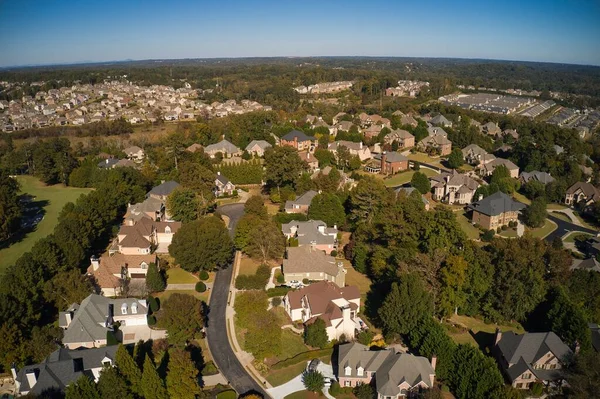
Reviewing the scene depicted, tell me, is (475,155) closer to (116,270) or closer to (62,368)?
(116,270)

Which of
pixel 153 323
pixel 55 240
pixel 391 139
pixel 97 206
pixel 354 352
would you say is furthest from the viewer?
pixel 391 139

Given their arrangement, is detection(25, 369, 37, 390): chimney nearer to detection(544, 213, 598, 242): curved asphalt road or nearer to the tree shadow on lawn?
the tree shadow on lawn

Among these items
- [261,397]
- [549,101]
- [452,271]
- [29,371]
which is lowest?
[261,397]

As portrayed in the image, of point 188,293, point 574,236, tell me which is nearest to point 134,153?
point 188,293

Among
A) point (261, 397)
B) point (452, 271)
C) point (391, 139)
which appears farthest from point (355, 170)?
point (261, 397)

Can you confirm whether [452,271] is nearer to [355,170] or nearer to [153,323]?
[153,323]

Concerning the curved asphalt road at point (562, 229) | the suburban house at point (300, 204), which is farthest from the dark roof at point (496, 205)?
the suburban house at point (300, 204)
